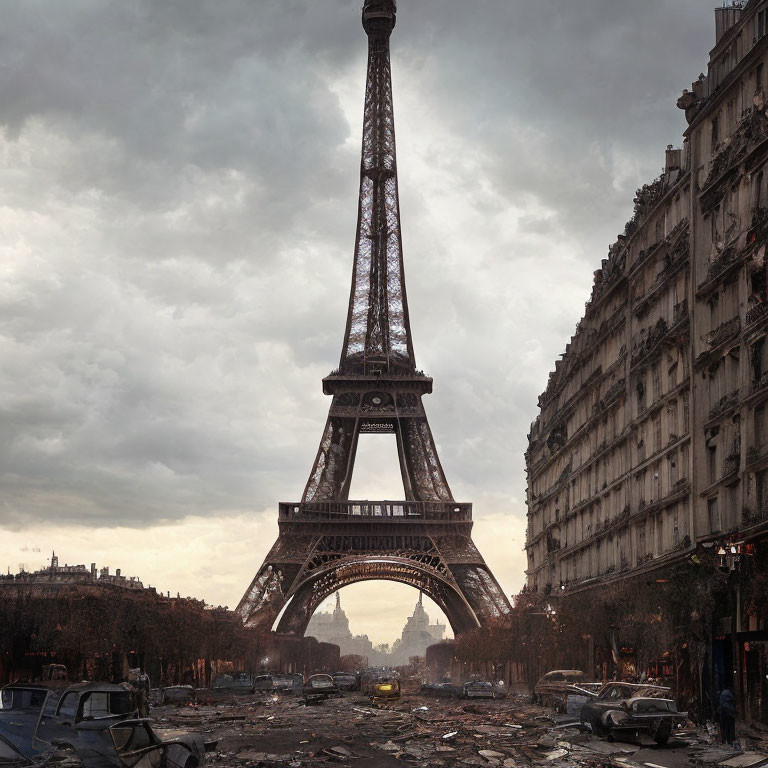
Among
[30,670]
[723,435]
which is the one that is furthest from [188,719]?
[30,670]

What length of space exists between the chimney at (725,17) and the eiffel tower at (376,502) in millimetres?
66450

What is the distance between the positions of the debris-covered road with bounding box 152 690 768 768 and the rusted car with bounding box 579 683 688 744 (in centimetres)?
38

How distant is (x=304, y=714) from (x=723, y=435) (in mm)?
20943

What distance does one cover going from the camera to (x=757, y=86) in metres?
44.8

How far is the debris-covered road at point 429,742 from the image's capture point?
2664 cm

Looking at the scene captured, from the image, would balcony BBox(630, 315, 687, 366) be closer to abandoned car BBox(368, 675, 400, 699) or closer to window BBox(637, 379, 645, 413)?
window BBox(637, 379, 645, 413)

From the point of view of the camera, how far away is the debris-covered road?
2664cm

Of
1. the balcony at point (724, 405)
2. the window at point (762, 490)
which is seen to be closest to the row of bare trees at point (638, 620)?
the window at point (762, 490)

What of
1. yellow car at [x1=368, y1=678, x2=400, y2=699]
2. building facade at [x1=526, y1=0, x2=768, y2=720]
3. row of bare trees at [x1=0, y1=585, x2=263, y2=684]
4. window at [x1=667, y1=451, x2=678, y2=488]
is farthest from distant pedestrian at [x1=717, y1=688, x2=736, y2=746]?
row of bare trees at [x1=0, y1=585, x2=263, y2=684]

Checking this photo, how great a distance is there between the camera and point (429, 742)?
1253 inches

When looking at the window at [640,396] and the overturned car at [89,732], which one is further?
the window at [640,396]

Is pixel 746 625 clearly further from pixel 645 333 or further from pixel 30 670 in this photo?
pixel 30 670

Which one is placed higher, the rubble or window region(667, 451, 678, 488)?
window region(667, 451, 678, 488)

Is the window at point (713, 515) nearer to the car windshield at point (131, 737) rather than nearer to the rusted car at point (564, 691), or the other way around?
the rusted car at point (564, 691)
